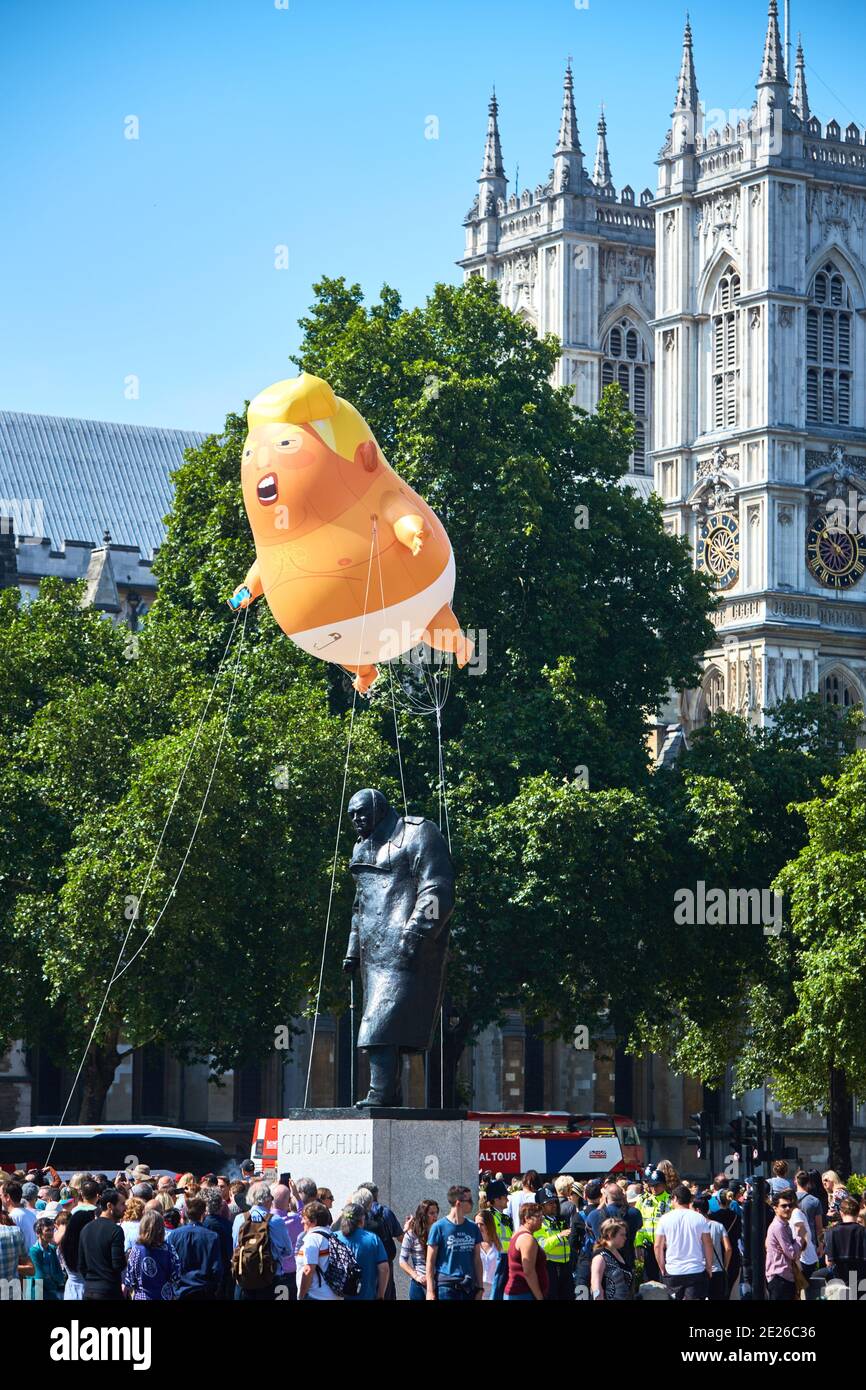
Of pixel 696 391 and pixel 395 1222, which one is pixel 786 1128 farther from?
pixel 395 1222

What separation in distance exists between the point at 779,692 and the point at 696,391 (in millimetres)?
13055

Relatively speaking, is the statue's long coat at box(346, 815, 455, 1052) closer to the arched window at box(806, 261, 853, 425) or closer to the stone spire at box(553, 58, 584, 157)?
the arched window at box(806, 261, 853, 425)

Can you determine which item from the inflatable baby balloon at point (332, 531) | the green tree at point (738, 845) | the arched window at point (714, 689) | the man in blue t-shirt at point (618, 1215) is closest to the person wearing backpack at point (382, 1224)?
the man in blue t-shirt at point (618, 1215)

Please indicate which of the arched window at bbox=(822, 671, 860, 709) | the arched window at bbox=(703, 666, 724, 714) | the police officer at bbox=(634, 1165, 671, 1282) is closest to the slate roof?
the arched window at bbox=(703, 666, 724, 714)

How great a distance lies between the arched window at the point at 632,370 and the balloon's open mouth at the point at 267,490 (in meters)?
78.8

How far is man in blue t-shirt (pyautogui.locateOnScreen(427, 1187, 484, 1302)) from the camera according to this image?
2092 centimetres

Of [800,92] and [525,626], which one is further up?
[800,92]

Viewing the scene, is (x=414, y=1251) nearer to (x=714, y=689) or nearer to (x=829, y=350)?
(x=714, y=689)

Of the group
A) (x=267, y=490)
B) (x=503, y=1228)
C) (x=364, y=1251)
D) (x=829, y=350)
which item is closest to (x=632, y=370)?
(x=829, y=350)

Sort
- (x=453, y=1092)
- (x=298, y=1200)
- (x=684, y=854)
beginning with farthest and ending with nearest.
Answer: (x=453, y=1092) → (x=684, y=854) → (x=298, y=1200)

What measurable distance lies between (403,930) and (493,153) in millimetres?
91241

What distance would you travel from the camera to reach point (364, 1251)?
19.7 meters
